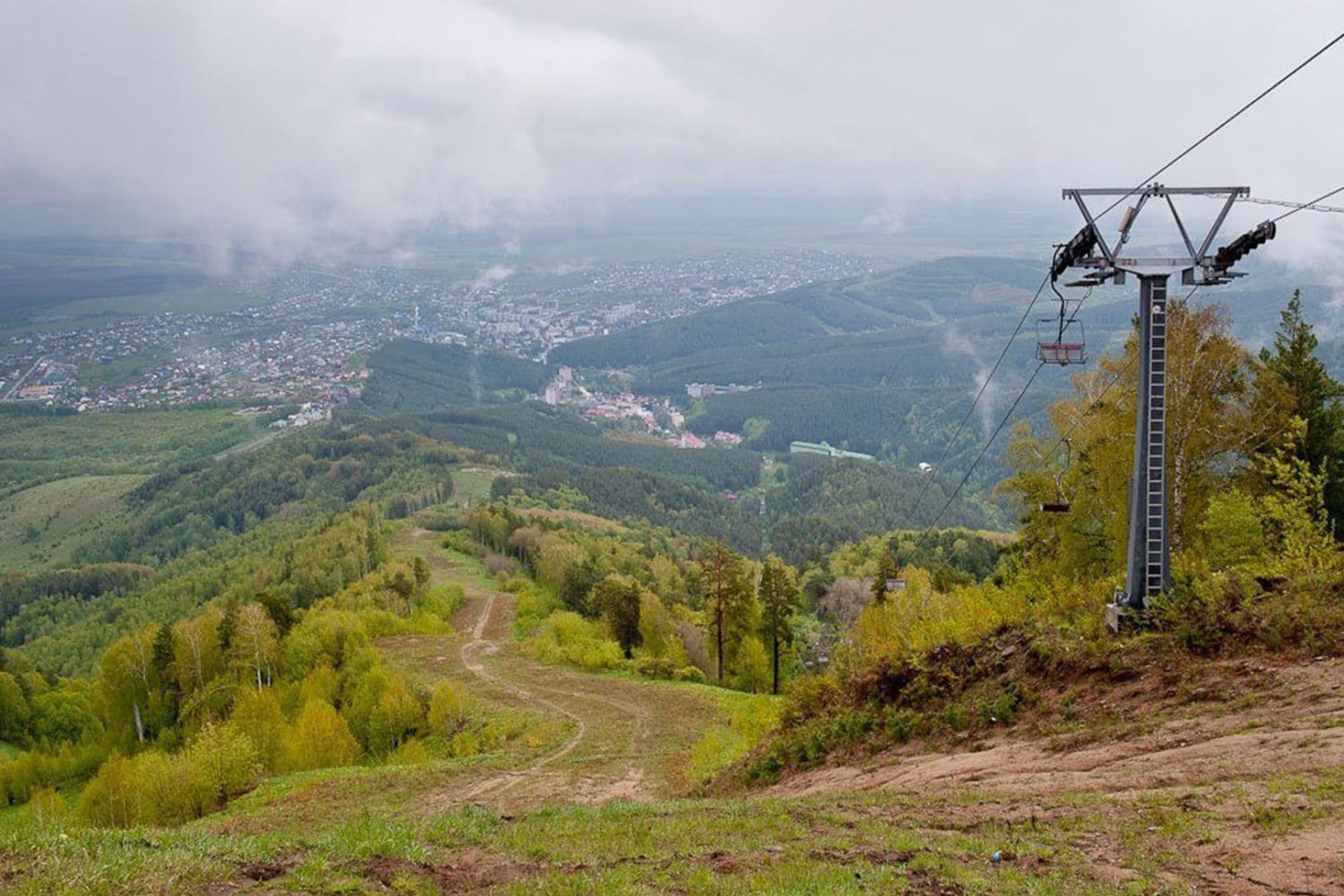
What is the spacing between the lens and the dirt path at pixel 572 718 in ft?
70.8

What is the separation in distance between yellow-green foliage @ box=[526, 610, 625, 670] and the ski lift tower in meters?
27.5

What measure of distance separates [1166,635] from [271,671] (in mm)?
41502

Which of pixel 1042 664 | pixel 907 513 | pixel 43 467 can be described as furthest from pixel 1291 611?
pixel 43 467

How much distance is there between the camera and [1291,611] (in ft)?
41.3

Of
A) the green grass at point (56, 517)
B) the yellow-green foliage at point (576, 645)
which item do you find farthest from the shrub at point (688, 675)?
the green grass at point (56, 517)

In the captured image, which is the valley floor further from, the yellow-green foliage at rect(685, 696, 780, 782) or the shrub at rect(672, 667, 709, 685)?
the shrub at rect(672, 667, 709, 685)

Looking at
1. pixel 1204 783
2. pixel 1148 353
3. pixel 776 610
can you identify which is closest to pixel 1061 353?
pixel 1148 353

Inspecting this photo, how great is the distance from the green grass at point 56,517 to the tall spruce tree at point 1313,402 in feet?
488

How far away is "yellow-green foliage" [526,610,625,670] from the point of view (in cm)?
3919

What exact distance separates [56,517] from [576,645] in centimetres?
15453

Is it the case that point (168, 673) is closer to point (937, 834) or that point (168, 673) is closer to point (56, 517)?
point (937, 834)

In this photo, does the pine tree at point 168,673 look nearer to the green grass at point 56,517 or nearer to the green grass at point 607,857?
the green grass at point 607,857

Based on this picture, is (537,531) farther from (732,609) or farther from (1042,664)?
(1042,664)

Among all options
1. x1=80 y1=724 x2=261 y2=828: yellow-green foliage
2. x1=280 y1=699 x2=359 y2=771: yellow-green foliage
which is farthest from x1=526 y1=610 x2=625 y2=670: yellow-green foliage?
x1=80 y1=724 x2=261 y2=828: yellow-green foliage
